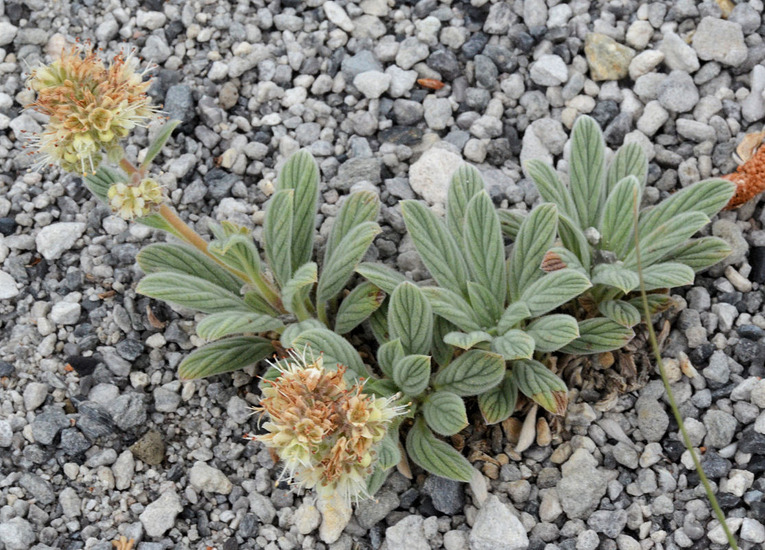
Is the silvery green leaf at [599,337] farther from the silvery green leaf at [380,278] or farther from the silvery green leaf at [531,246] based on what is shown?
the silvery green leaf at [380,278]

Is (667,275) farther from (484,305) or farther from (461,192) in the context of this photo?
(461,192)

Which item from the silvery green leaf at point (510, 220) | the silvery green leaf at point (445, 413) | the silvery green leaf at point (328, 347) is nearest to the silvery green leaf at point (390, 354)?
the silvery green leaf at point (328, 347)

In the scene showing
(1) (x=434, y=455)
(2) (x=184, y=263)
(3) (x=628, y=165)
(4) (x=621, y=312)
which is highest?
(3) (x=628, y=165)

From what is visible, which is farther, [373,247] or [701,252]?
→ [373,247]

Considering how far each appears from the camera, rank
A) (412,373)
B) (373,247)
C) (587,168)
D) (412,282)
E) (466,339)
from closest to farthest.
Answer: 1. (466,339)
2. (412,373)
3. (412,282)
4. (587,168)
5. (373,247)

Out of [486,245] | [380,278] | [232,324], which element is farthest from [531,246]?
[232,324]

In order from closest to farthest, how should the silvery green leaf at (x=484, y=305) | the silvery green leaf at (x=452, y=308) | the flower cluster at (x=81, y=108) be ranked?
the flower cluster at (x=81, y=108)
the silvery green leaf at (x=452, y=308)
the silvery green leaf at (x=484, y=305)

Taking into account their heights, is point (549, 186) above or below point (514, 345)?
above
